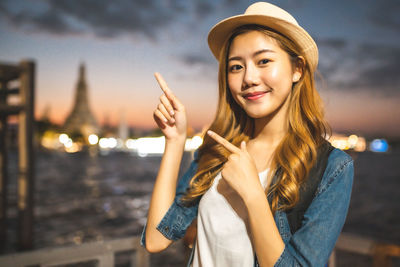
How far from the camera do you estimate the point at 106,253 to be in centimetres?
260

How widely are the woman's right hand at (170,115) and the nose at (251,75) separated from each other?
1.34 feet

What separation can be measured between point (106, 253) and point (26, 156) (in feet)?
22.7

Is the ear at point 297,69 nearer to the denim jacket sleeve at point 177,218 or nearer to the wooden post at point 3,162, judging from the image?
the denim jacket sleeve at point 177,218

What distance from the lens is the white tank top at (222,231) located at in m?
1.49

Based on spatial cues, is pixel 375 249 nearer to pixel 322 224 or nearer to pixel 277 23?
pixel 322 224

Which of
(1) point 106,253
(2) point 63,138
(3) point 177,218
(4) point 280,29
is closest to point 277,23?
(4) point 280,29

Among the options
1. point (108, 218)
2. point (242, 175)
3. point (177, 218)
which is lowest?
point (108, 218)

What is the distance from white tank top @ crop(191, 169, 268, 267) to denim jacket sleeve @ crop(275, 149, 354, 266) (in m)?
0.23

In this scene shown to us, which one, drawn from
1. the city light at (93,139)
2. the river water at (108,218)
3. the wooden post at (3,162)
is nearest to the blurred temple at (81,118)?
the city light at (93,139)

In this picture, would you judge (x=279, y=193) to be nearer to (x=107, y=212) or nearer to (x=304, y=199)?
(x=304, y=199)

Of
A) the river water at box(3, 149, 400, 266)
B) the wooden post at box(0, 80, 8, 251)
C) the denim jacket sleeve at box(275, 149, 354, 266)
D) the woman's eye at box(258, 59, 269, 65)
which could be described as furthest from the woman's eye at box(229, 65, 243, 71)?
the wooden post at box(0, 80, 8, 251)

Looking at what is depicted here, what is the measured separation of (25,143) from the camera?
8.31 m

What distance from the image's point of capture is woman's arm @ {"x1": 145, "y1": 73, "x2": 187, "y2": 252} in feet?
5.76

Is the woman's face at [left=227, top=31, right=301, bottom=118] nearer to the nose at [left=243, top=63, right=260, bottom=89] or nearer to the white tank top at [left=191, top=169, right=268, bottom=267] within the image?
the nose at [left=243, top=63, right=260, bottom=89]
